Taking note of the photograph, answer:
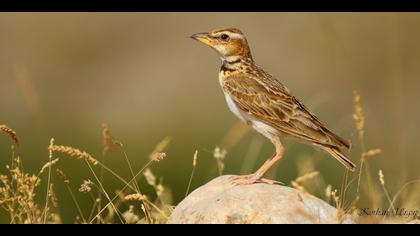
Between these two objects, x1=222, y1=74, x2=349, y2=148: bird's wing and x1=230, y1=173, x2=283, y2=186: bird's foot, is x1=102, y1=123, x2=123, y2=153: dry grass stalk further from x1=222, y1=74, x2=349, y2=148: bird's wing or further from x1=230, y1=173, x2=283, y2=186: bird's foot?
x1=222, y1=74, x2=349, y2=148: bird's wing

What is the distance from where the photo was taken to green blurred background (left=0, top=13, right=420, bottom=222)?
66.7 ft

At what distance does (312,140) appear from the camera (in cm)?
1048

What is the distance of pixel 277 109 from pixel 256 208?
2.37 meters

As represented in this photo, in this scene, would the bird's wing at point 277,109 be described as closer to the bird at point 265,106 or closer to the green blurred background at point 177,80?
the bird at point 265,106

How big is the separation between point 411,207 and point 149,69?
2150 cm

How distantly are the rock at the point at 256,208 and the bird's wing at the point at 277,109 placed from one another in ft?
5.13

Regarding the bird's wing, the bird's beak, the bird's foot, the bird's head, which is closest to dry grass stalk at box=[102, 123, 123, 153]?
the bird's foot

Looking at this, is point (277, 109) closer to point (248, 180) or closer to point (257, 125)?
point (257, 125)

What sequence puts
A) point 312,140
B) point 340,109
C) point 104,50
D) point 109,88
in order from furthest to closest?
point 104,50
point 109,88
point 340,109
point 312,140

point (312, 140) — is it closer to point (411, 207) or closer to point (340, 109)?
point (411, 207)

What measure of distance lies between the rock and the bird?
1165mm

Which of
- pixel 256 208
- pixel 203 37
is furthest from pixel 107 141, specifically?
pixel 203 37

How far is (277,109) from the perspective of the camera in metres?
10.7
